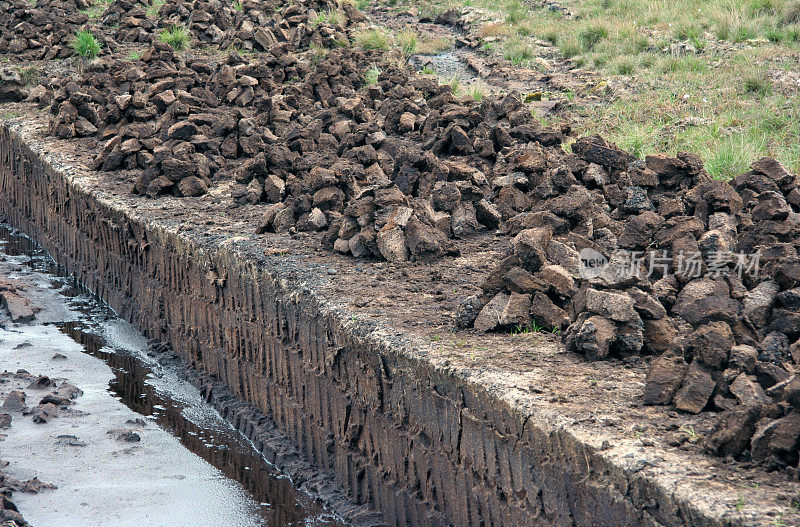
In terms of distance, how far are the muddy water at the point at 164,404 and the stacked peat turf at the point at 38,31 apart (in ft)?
19.2

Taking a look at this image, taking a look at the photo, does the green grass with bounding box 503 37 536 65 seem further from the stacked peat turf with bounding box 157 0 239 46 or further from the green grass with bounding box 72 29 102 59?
the green grass with bounding box 72 29 102 59

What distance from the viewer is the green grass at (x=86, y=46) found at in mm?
13031

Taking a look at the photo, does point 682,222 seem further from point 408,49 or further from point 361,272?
point 408,49

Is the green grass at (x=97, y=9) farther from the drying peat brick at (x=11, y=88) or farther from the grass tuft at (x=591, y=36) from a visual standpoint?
the grass tuft at (x=591, y=36)

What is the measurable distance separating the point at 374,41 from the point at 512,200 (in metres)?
6.47

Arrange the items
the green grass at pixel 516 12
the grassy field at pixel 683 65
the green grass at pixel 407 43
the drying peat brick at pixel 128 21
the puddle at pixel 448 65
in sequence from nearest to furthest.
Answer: the grassy field at pixel 683 65 → the puddle at pixel 448 65 → the green grass at pixel 407 43 → the green grass at pixel 516 12 → the drying peat brick at pixel 128 21

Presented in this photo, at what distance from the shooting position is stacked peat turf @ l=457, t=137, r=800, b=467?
122 inches

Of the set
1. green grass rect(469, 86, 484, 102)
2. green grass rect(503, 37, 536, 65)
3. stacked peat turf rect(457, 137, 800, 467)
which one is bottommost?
stacked peat turf rect(457, 137, 800, 467)

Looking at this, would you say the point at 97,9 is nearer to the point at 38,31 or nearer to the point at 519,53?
the point at 38,31

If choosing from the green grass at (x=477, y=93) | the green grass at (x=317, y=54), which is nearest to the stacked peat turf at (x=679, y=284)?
the green grass at (x=477, y=93)

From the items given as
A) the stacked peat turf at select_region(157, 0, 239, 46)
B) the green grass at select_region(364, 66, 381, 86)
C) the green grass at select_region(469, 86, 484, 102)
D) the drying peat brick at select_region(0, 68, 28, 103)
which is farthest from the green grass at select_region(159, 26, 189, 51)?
the green grass at select_region(469, 86, 484, 102)

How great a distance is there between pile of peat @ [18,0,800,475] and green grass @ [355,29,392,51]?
65cm

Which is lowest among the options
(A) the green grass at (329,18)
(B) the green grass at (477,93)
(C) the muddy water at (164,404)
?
(C) the muddy water at (164,404)

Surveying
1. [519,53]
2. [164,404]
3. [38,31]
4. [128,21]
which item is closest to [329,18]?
[519,53]
